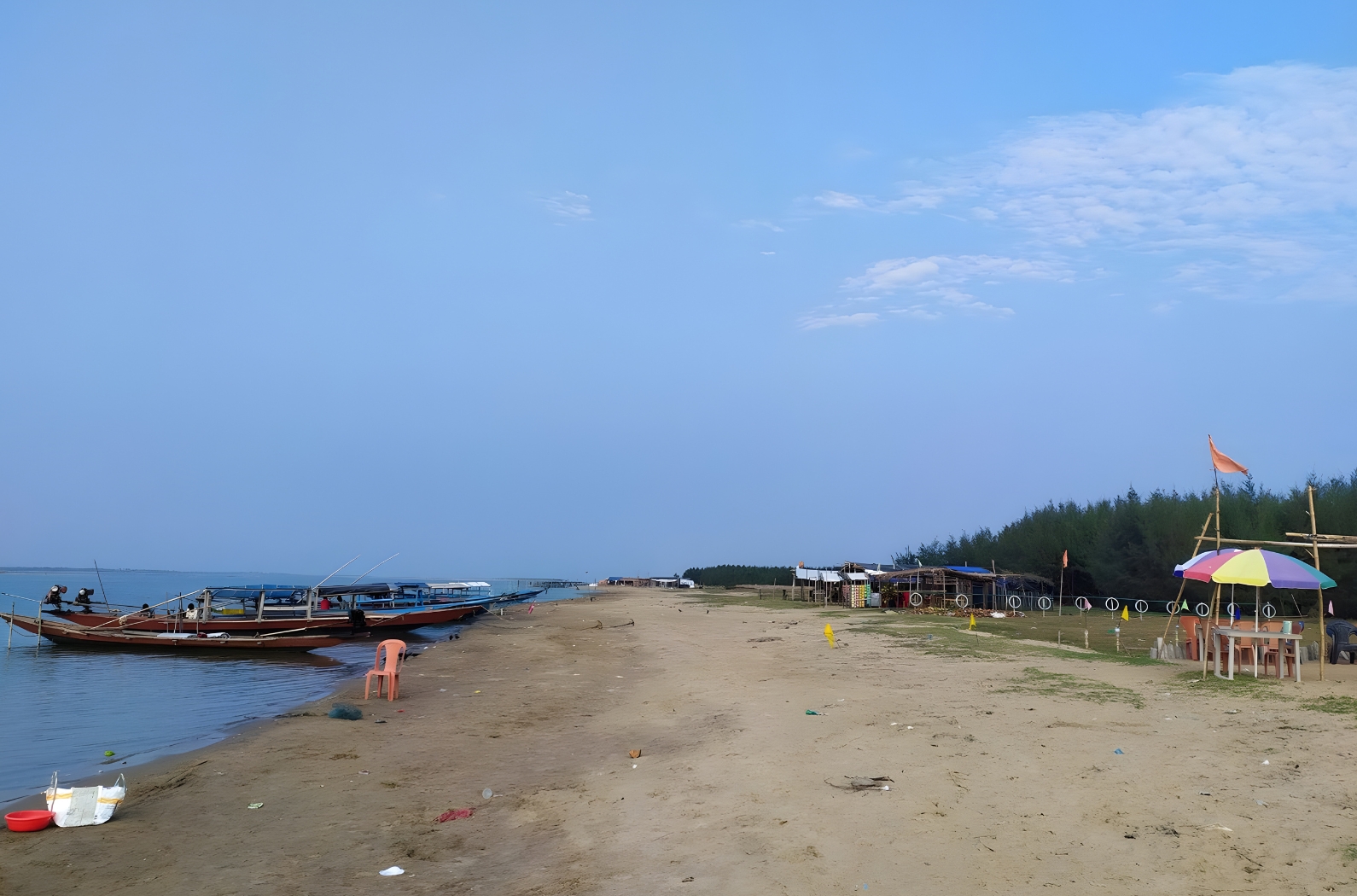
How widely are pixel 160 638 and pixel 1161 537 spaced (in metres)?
46.1

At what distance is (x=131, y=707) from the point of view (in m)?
17.9

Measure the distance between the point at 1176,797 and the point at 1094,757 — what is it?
1.42 meters

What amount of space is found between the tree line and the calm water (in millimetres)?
35057

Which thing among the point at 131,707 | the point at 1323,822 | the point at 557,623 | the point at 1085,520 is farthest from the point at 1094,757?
the point at 1085,520

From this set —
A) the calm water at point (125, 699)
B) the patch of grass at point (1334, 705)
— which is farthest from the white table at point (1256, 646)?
the calm water at point (125, 699)

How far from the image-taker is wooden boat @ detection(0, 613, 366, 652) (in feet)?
95.8

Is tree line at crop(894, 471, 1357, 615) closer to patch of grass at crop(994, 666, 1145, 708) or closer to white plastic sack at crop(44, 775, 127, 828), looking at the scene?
patch of grass at crop(994, 666, 1145, 708)

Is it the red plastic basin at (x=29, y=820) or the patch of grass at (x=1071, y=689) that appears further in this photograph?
the patch of grass at (x=1071, y=689)

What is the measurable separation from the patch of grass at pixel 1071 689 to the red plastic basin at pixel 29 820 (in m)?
11.7

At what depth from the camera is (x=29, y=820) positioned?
7.84 meters

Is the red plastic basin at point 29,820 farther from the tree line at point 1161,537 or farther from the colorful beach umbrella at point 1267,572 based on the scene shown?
the tree line at point 1161,537

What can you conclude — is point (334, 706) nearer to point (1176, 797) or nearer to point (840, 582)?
point (1176, 797)

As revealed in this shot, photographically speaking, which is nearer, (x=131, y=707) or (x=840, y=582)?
(x=131, y=707)

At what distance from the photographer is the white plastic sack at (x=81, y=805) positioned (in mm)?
7965
